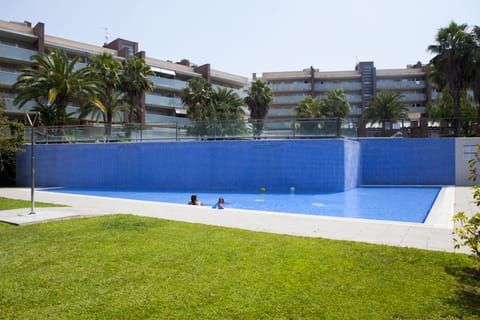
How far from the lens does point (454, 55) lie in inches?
1129

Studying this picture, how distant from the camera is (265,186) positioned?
20719 millimetres

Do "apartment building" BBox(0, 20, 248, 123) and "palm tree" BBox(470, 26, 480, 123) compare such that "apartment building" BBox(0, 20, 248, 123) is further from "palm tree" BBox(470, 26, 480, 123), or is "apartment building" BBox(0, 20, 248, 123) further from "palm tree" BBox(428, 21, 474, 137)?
"palm tree" BBox(470, 26, 480, 123)

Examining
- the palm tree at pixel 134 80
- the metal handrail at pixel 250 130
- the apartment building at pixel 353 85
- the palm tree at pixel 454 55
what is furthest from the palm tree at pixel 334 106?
the metal handrail at pixel 250 130

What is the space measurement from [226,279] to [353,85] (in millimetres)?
63383

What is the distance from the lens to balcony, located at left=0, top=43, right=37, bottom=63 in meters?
33.7

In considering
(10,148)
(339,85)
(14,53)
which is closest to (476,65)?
→ (10,148)

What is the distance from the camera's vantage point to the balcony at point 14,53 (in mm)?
33688

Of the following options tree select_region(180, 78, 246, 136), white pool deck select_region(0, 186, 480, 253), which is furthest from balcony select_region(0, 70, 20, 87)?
white pool deck select_region(0, 186, 480, 253)

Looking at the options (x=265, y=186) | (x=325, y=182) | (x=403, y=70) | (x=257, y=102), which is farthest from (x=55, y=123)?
(x=403, y=70)

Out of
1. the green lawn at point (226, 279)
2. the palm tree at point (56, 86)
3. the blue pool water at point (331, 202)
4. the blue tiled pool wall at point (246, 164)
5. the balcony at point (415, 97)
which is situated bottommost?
the blue pool water at point (331, 202)

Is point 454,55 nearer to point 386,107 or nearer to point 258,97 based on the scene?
point 386,107

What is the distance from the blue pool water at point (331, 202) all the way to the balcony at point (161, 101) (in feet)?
90.0

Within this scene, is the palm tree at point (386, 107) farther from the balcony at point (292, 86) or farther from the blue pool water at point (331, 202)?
the blue pool water at point (331, 202)

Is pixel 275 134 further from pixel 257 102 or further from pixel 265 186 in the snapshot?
pixel 257 102
